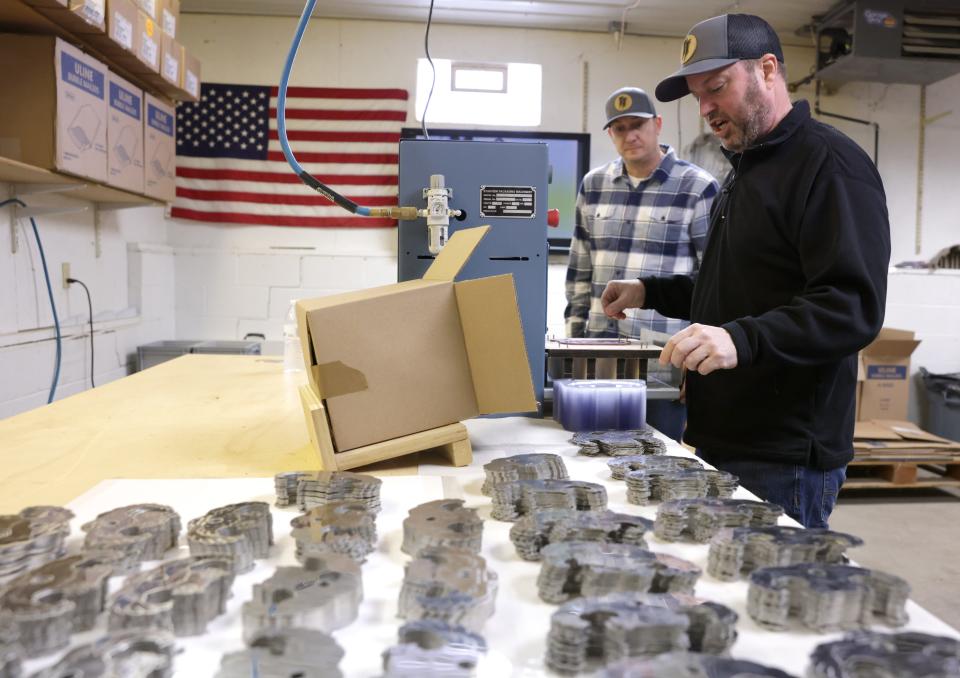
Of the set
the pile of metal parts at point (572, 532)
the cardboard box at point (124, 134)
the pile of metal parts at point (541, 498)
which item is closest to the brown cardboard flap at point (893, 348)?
the pile of metal parts at point (541, 498)

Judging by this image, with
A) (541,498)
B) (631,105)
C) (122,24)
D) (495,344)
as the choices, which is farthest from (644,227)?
(122,24)

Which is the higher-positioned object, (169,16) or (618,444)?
(169,16)

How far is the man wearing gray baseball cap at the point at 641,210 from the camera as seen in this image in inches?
112

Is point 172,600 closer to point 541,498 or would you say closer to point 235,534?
point 235,534

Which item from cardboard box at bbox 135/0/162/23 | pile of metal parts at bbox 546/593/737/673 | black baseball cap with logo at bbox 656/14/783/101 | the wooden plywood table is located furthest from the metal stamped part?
cardboard box at bbox 135/0/162/23

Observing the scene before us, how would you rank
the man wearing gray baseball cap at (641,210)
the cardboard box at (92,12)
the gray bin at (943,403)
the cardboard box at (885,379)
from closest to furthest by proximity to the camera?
the cardboard box at (92,12)
the man wearing gray baseball cap at (641,210)
the cardboard box at (885,379)
the gray bin at (943,403)

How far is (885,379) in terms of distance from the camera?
13.9ft

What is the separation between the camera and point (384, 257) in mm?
4715

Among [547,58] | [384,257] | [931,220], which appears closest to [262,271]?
[384,257]

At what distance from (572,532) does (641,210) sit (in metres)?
2.32

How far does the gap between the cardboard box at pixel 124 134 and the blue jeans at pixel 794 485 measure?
2851 mm

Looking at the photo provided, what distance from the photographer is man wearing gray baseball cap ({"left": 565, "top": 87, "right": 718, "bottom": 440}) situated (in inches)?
112

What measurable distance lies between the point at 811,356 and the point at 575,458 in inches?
18.0

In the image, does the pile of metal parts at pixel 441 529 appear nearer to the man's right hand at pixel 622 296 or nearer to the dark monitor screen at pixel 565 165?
the man's right hand at pixel 622 296
